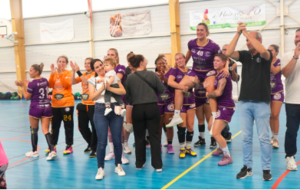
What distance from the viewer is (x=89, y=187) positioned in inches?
169

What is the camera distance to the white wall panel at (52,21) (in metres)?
17.4

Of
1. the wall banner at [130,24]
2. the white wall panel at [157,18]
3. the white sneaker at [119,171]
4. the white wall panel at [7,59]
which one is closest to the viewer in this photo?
the white sneaker at [119,171]

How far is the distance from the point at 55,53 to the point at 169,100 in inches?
543

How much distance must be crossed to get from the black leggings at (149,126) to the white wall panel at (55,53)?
13219 millimetres

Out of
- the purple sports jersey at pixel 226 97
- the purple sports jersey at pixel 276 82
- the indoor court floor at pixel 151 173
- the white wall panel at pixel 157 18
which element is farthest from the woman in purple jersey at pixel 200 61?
the white wall panel at pixel 157 18

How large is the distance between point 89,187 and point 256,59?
283cm

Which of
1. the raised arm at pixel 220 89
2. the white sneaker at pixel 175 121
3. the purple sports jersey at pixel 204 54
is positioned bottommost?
the white sneaker at pixel 175 121

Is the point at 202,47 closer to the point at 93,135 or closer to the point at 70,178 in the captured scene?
the point at 93,135

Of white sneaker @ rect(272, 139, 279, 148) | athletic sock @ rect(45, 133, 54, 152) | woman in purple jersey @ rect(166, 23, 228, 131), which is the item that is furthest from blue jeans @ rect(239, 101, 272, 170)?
athletic sock @ rect(45, 133, 54, 152)

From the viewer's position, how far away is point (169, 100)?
228 inches

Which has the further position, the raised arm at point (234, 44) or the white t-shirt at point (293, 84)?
the white t-shirt at point (293, 84)

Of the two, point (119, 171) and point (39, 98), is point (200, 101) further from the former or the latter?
point (39, 98)

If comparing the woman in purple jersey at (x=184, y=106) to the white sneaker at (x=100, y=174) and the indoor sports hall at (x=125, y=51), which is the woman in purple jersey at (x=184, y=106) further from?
the white sneaker at (x=100, y=174)

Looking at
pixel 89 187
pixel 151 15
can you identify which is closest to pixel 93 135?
pixel 89 187
